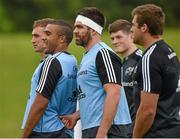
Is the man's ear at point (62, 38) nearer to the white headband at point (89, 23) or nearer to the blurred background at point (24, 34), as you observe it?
the white headband at point (89, 23)

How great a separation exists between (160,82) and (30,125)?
5.00 ft

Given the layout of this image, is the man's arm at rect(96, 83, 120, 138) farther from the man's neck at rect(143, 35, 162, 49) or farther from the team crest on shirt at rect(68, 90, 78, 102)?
the team crest on shirt at rect(68, 90, 78, 102)

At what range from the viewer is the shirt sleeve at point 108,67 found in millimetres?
8297

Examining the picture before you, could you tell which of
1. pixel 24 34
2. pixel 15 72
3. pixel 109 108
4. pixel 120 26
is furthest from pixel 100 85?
pixel 24 34

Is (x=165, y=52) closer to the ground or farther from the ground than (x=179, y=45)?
farther from the ground

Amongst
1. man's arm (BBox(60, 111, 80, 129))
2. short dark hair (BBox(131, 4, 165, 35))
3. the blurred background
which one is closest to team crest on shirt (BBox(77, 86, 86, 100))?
man's arm (BBox(60, 111, 80, 129))

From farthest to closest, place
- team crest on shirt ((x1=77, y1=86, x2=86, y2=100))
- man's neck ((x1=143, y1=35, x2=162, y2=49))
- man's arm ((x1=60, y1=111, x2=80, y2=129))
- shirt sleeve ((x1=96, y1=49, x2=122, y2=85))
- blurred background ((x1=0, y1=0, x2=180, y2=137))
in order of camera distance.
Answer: blurred background ((x1=0, y1=0, x2=180, y2=137))
man's arm ((x1=60, y1=111, x2=80, y2=129))
team crest on shirt ((x1=77, y1=86, x2=86, y2=100))
shirt sleeve ((x1=96, y1=49, x2=122, y2=85))
man's neck ((x1=143, y1=35, x2=162, y2=49))

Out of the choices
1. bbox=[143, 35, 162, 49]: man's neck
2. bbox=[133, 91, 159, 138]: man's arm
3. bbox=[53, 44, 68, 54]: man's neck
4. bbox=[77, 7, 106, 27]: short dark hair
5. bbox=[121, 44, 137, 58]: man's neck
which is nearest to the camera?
bbox=[133, 91, 159, 138]: man's arm

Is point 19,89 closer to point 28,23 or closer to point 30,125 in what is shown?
point 28,23

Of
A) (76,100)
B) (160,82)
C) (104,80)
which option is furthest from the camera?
(76,100)

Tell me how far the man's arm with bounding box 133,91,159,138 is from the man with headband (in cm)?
40

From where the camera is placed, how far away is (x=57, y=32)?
29.9ft

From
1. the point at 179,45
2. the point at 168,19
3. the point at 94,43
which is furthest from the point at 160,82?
the point at 168,19

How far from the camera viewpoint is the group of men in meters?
7.85
